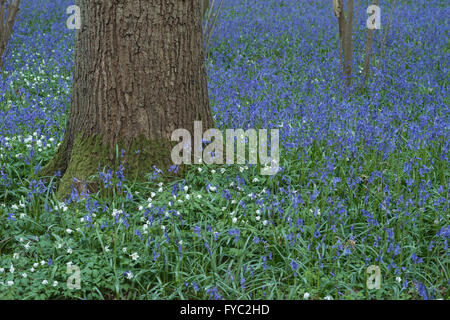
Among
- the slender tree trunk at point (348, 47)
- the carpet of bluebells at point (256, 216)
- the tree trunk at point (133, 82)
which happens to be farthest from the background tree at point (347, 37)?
the tree trunk at point (133, 82)

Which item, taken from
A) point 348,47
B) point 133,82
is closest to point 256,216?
point 133,82

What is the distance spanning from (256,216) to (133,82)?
57.8 inches

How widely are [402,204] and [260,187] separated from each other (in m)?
1.15

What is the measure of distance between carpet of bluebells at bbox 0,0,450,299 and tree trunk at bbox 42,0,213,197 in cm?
26

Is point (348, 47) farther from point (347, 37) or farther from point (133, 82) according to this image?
point (133, 82)

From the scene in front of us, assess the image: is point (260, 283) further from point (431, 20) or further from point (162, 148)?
point (431, 20)

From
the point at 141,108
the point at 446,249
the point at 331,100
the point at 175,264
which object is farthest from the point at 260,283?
the point at 331,100

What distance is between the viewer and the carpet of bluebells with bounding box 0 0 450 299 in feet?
11.5

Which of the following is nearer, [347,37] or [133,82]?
[133,82]

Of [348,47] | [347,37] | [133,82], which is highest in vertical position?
[347,37]

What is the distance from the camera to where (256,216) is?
159 inches

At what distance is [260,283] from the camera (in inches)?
139
